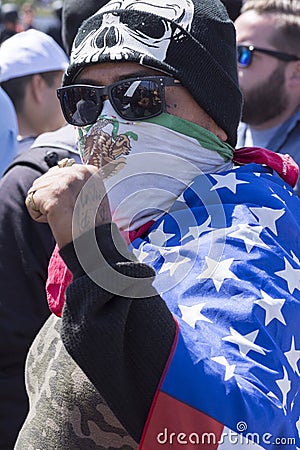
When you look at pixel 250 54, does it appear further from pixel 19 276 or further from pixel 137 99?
pixel 137 99

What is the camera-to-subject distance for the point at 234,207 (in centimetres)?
151

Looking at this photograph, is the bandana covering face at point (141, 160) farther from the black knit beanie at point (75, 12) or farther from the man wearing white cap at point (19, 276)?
the black knit beanie at point (75, 12)

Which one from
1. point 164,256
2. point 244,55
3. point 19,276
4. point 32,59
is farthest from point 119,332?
point 32,59

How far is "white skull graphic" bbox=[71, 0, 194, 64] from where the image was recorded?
64.4 inches

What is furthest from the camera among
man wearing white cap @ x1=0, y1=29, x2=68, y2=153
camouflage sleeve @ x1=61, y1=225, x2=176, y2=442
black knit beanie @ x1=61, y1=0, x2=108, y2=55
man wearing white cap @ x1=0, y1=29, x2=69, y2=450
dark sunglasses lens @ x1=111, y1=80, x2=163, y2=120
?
man wearing white cap @ x1=0, y1=29, x2=68, y2=153

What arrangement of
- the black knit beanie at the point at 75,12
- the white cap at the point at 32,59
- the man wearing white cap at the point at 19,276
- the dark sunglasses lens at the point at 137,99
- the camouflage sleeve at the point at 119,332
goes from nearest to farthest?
the camouflage sleeve at the point at 119,332, the dark sunglasses lens at the point at 137,99, the man wearing white cap at the point at 19,276, the black knit beanie at the point at 75,12, the white cap at the point at 32,59

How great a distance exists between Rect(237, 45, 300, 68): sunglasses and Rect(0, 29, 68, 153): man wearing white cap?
969 millimetres

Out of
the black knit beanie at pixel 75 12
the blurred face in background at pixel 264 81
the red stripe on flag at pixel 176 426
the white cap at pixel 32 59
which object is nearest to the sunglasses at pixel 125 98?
the red stripe on flag at pixel 176 426

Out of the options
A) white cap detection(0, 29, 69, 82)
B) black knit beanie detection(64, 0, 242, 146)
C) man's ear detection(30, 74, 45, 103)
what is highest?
black knit beanie detection(64, 0, 242, 146)

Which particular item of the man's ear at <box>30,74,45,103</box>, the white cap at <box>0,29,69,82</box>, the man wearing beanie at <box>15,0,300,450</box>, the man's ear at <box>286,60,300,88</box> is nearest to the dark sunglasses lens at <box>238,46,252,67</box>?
the man's ear at <box>286,60,300,88</box>

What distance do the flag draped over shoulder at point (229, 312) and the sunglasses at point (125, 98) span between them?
0.19 meters

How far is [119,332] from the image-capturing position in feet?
3.96

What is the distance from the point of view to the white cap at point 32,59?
165 inches

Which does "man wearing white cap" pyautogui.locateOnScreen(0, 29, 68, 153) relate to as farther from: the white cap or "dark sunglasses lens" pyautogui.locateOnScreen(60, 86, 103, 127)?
"dark sunglasses lens" pyautogui.locateOnScreen(60, 86, 103, 127)
